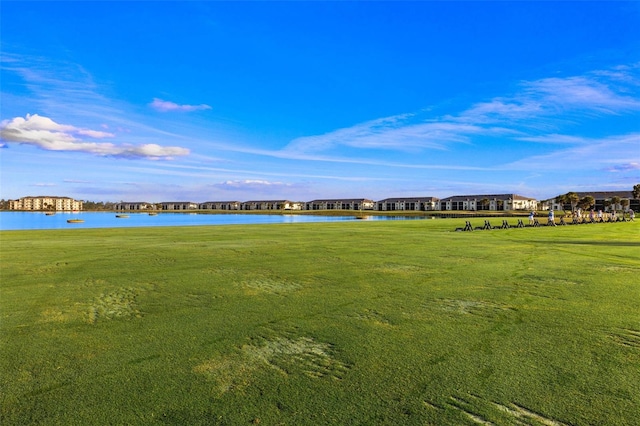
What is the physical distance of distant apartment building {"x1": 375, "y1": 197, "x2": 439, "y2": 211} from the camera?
540ft

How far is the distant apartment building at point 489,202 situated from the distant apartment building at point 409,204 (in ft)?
17.9

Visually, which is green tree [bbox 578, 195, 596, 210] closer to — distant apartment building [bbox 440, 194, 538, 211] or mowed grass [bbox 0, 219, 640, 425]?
distant apartment building [bbox 440, 194, 538, 211]

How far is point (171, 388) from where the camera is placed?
3.79 m

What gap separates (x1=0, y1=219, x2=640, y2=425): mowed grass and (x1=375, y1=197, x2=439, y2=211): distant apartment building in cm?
16020

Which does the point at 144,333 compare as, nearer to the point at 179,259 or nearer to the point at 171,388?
the point at 171,388

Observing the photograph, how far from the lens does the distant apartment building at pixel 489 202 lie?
137 meters

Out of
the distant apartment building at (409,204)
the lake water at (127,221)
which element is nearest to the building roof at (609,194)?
the distant apartment building at (409,204)

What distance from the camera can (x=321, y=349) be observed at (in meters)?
4.74

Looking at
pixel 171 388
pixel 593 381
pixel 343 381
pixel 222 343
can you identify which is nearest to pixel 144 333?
pixel 222 343

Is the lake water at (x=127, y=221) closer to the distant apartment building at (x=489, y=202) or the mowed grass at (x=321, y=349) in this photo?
the mowed grass at (x=321, y=349)

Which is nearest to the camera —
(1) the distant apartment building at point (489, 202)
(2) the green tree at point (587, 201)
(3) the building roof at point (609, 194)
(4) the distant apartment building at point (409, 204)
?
(2) the green tree at point (587, 201)

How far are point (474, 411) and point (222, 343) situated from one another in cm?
304

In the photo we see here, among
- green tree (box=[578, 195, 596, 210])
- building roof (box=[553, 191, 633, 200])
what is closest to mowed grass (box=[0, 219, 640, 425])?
green tree (box=[578, 195, 596, 210])

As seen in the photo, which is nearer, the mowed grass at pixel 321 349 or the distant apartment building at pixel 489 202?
the mowed grass at pixel 321 349
